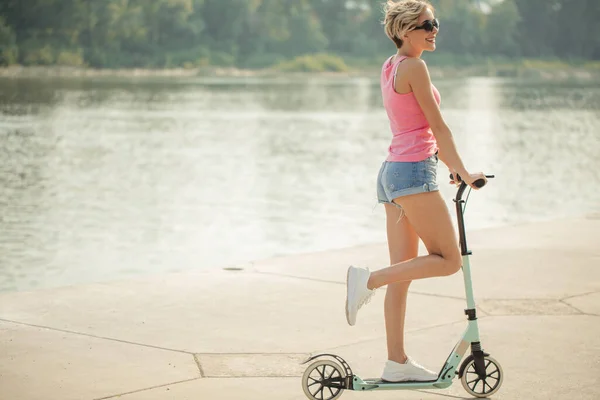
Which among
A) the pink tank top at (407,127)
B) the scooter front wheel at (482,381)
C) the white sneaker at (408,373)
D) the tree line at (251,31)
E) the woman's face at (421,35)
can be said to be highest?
the tree line at (251,31)

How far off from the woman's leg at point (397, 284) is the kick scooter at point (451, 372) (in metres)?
0.17

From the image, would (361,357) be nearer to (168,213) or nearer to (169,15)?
(168,213)

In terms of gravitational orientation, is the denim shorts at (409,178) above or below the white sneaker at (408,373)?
above

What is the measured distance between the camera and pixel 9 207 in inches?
547

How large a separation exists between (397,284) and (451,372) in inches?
17.5

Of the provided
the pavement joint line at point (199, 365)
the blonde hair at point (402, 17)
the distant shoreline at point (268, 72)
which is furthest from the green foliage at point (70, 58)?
the blonde hair at point (402, 17)

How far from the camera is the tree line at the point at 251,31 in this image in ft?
437

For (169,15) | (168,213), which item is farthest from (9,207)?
(169,15)

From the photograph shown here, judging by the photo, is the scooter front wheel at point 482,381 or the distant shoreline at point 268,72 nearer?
the scooter front wheel at point 482,381

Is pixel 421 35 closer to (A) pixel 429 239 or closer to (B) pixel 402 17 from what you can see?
(B) pixel 402 17

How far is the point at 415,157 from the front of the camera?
4.57m

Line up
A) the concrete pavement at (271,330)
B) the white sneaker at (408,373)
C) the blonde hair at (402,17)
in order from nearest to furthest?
1. the blonde hair at (402,17)
2. the white sneaker at (408,373)
3. the concrete pavement at (271,330)

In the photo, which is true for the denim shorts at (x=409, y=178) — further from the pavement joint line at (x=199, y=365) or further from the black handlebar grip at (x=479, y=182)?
the pavement joint line at (x=199, y=365)

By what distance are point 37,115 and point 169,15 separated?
348 feet
